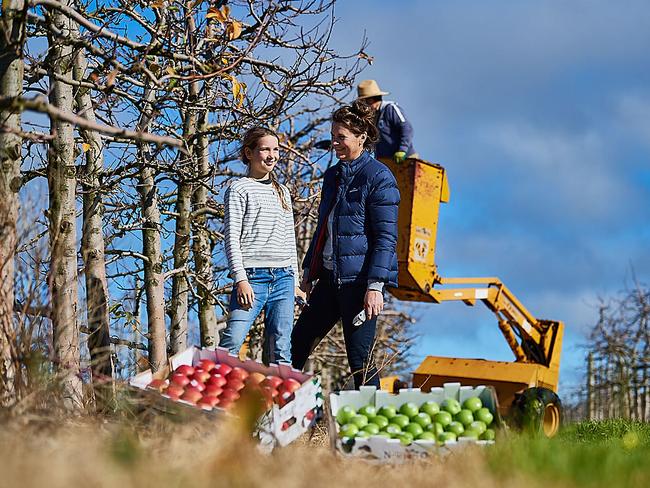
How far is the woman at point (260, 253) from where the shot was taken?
5836mm

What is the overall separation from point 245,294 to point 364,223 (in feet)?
3.28

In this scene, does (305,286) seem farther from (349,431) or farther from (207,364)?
(349,431)

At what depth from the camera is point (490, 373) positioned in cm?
997

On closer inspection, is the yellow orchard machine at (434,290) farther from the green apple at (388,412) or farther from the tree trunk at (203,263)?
the green apple at (388,412)

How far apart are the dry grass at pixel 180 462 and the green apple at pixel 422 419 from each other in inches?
14.4

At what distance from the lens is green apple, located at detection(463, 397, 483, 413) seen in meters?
4.76

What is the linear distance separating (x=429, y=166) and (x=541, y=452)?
6.34 meters

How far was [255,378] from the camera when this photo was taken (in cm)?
470

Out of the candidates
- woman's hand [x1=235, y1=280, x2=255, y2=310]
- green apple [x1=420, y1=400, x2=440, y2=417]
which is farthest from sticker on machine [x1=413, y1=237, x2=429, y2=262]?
green apple [x1=420, y1=400, x2=440, y2=417]

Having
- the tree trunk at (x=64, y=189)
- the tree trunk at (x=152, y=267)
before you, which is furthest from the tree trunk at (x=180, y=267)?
the tree trunk at (x=64, y=189)

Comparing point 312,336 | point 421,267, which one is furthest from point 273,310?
point 421,267

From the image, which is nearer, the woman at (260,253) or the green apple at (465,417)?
the green apple at (465,417)

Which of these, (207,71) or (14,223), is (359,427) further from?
(207,71)

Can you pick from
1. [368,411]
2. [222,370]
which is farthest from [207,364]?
[368,411]
